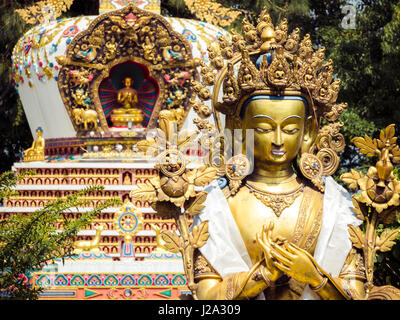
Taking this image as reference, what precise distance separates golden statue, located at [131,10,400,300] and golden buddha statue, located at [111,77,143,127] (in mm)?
6169

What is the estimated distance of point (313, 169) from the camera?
6.32 meters

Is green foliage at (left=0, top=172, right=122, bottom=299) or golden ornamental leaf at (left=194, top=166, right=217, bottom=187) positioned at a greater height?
golden ornamental leaf at (left=194, top=166, right=217, bottom=187)

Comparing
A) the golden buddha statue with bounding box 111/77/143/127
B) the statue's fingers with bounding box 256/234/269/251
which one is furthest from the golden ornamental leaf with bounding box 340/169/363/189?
the golden buddha statue with bounding box 111/77/143/127

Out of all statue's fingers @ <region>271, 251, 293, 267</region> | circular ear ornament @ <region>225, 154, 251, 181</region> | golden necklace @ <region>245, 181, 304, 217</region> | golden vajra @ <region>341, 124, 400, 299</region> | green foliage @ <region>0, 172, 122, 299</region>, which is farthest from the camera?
green foliage @ <region>0, 172, 122, 299</region>

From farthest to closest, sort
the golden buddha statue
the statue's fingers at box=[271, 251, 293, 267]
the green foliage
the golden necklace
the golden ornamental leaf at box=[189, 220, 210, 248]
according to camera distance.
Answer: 1. the golden buddha statue
2. the green foliage
3. the golden necklace
4. the golden ornamental leaf at box=[189, 220, 210, 248]
5. the statue's fingers at box=[271, 251, 293, 267]

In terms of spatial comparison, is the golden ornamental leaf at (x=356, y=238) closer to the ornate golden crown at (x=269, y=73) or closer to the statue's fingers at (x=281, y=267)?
the statue's fingers at (x=281, y=267)

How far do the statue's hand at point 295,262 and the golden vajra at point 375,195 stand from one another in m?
0.54

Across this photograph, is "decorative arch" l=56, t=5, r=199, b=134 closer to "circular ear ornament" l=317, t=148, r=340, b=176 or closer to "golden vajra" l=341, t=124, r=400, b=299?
"circular ear ornament" l=317, t=148, r=340, b=176

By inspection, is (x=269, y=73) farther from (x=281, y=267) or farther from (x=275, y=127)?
(x=281, y=267)

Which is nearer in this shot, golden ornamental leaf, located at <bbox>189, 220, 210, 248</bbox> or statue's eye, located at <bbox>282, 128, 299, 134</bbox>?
golden ornamental leaf, located at <bbox>189, 220, 210, 248</bbox>

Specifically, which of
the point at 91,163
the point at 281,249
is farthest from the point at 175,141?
the point at 91,163

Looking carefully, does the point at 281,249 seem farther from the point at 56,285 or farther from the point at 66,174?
the point at 66,174

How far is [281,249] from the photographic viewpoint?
221 inches

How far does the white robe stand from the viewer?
19.7ft
